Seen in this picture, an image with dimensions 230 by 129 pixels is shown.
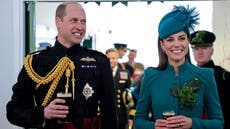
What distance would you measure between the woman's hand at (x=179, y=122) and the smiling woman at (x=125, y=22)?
2.00ft

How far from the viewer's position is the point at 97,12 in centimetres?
250

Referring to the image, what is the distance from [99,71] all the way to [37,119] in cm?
Answer: 36

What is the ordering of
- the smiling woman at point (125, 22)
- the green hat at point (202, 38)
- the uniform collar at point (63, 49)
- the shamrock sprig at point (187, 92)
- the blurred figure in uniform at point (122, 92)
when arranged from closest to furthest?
1. the shamrock sprig at point (187, 92)
2. the uniform collar at point (63, 49)
3. the green hat at point (202, 38)
4. the smiling woman at point (125, 22)
5. the blurred figure in uniform at point (122, 92)

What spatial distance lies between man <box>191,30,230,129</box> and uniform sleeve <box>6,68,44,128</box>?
3.09ft

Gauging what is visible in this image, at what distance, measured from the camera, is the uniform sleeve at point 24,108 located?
164 cm

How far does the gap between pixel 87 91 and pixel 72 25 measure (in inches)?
11.9

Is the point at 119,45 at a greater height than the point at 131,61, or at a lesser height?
greater

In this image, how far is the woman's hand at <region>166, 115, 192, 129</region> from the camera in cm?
157

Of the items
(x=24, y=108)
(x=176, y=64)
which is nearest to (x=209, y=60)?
(x=176, y=64)

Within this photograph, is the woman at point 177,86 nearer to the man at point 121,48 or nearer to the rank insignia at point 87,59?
the rank insignia at point 87,59

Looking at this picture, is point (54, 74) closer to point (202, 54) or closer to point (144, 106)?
point (144, 106)

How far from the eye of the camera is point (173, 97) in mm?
1681

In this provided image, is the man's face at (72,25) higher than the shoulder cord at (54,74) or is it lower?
higher

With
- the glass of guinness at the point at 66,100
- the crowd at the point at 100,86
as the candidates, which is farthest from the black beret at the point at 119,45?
the glass of guinness at the point at 66,100
